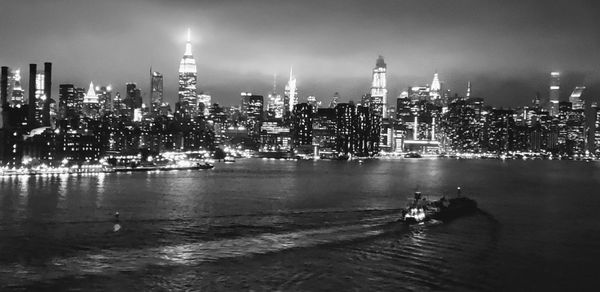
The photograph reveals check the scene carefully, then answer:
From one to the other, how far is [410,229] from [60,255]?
15.2 metres

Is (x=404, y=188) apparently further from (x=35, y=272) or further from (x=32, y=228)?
(x=35, y=272)

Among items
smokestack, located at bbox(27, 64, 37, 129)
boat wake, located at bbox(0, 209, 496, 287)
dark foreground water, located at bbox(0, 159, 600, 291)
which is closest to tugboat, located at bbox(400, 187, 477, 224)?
dark foreground water, located at bbox(0, 159, 600, 291)

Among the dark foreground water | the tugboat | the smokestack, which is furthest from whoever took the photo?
the smokestack

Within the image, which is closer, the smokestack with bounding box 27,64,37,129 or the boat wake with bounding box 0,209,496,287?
the boat wake with bounding box 0,209,496,287

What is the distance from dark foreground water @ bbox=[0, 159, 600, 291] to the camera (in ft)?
59.0

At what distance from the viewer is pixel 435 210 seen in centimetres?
3145

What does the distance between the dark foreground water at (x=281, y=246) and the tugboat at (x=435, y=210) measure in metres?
0.80

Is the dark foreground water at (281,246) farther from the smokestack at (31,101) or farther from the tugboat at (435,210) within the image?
the smokestack at (31,101)

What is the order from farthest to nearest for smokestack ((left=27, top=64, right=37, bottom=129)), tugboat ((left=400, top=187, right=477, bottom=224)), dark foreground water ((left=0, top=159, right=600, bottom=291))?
smokestack ((left=27, top=64, right=37, bottom=129)) → tugboat ((left=400, top=187, right=477, bottom=224)) → dark foreground water ((left=0, top=159, right=600, bottom=291))

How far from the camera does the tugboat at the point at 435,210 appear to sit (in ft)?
96.4

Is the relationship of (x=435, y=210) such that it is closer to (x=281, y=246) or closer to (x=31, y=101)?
(x=281, y=246)

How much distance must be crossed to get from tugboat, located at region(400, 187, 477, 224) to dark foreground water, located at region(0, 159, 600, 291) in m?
0.80

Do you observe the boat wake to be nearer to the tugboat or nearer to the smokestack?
the tugboat

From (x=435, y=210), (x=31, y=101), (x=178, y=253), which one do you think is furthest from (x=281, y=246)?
(x=31, y=101)
